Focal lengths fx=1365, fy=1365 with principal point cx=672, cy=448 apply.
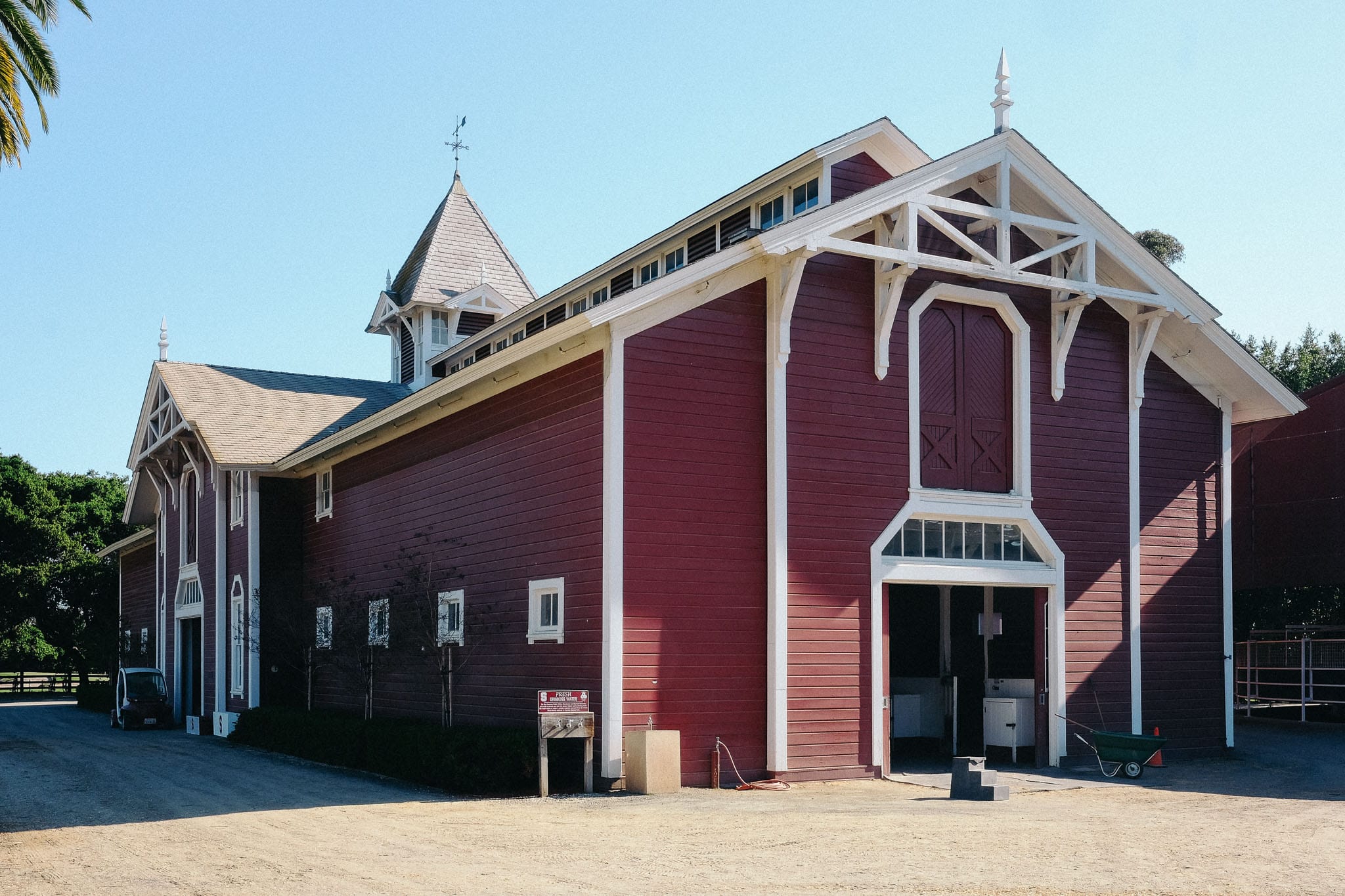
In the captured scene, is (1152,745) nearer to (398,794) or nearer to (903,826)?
(903,826)

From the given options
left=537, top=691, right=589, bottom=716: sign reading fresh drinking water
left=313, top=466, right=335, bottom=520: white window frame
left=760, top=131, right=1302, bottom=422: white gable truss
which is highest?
left=760, top=131, right=1302, bottom=422: white gable truss

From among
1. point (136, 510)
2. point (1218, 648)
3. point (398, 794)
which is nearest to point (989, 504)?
point (1218, 648)

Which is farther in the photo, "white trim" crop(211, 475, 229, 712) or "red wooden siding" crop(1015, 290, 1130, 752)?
"white trim" crop(211, 475, 229, 712)

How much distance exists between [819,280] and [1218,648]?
9.73m

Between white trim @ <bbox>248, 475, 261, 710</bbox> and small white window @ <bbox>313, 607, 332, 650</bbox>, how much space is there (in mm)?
2612

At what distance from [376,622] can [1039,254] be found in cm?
1325

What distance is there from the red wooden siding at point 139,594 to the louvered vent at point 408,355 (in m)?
10.2

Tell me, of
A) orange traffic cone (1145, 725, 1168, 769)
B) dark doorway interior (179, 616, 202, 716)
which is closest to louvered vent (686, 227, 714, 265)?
orange traffic cone (1145, 725, 1168, 769)

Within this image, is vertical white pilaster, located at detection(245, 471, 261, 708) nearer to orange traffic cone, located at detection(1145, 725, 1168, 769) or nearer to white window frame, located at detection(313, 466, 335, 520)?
white window frame, located at detection(313, 466, 335, 520)

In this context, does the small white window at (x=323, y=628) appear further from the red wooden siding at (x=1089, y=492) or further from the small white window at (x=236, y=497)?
the red wooden siding at (x=1089, y=492)

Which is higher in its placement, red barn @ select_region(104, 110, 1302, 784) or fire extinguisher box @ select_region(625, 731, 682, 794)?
red barn @ select_region(104, 110, 1302, 784)

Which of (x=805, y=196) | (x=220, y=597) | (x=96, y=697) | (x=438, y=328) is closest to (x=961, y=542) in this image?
(x=805, y=196)

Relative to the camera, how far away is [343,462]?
28938 mm

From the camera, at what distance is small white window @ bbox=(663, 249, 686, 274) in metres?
23.5
